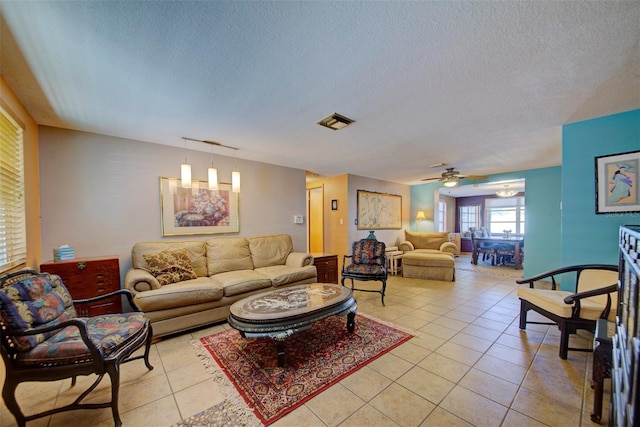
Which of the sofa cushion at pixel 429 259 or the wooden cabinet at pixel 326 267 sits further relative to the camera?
the sofa cushion at pixel 429 259

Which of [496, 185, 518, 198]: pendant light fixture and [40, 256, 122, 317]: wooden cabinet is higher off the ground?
[496, 185, 518, 198]: pendant light fixture

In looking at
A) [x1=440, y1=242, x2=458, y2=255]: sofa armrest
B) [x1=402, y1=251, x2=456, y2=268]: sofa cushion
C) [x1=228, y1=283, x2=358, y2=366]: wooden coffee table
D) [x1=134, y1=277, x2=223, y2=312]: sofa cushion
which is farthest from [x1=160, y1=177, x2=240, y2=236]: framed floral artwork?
[x1=440, y1=242, x2=458, y2=255]: sofa armrest

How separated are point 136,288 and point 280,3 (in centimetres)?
287

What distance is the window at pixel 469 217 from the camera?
9.39 m

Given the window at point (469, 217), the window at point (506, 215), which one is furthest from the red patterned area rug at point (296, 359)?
the window at point (469, 217)

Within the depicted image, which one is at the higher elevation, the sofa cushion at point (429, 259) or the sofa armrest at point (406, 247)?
the sofa armrest at point (406, 247)

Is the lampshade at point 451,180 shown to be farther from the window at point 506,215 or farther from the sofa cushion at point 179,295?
the window at point 506,215

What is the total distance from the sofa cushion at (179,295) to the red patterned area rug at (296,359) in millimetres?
430

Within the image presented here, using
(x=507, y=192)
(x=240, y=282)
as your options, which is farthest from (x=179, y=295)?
(x=507, y=192)

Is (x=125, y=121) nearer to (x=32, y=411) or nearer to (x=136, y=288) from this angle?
(x=136, y=288)

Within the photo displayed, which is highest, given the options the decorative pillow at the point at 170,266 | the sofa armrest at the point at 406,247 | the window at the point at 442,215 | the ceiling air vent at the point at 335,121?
the ceiling air vent at the point at 335,121

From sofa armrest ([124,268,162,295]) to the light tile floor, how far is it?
0.59 metres

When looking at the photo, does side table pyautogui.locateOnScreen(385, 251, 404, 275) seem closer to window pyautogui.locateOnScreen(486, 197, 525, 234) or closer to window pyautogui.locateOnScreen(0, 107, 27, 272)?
window pyautogui.locateOnScreen(486, 197, 525, 234)

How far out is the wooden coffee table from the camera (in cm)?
203
